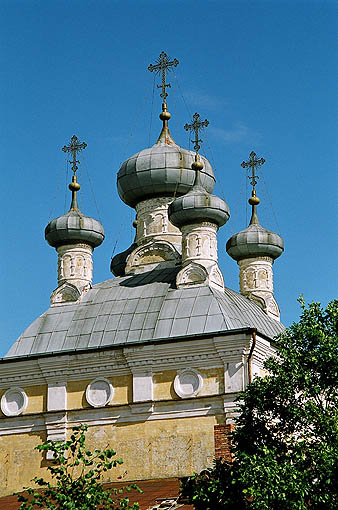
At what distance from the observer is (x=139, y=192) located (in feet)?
75.6

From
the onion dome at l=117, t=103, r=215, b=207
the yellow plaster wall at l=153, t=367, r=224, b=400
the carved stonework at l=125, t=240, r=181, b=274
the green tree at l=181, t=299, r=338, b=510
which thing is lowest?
the green tree at l=181, t=299, r=338, b=510

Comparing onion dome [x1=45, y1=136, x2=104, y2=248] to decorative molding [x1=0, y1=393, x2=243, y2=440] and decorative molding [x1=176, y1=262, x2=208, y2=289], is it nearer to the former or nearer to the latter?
decorative molding [x1=176, y1=262, x2=208, y2=289]

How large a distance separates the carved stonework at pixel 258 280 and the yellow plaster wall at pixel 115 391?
16.3ft

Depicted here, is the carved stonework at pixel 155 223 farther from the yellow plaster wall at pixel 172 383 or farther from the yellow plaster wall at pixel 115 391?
the yellow plaster wall at pixel 172 383

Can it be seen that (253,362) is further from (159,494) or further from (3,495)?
(3,495)

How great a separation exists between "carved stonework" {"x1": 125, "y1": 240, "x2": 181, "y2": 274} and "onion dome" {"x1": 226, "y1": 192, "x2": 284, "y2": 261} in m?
2.16

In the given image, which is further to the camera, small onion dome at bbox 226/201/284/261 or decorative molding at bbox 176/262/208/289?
small onion dome at bbox 226/201/284/261

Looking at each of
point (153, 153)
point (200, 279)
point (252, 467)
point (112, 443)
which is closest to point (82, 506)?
point (252, 467)

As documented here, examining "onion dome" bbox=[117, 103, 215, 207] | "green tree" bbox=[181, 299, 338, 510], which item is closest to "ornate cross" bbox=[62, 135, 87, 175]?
"onion dome" bbox=[117, 103, 215, 207]

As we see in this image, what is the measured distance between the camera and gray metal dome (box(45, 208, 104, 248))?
21.7 meters

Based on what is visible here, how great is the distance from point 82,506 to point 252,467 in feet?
6.77

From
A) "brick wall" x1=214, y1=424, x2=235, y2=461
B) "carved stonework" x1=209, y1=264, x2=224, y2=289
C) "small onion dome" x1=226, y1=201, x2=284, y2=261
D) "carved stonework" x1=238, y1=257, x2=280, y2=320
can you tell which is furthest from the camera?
"small onion dome" x1=226, y1=201, x2=284, y2=261

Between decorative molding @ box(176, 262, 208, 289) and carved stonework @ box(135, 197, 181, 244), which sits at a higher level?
carved stonework @ box(135, 197, 181, 244)

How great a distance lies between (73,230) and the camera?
853 inches
